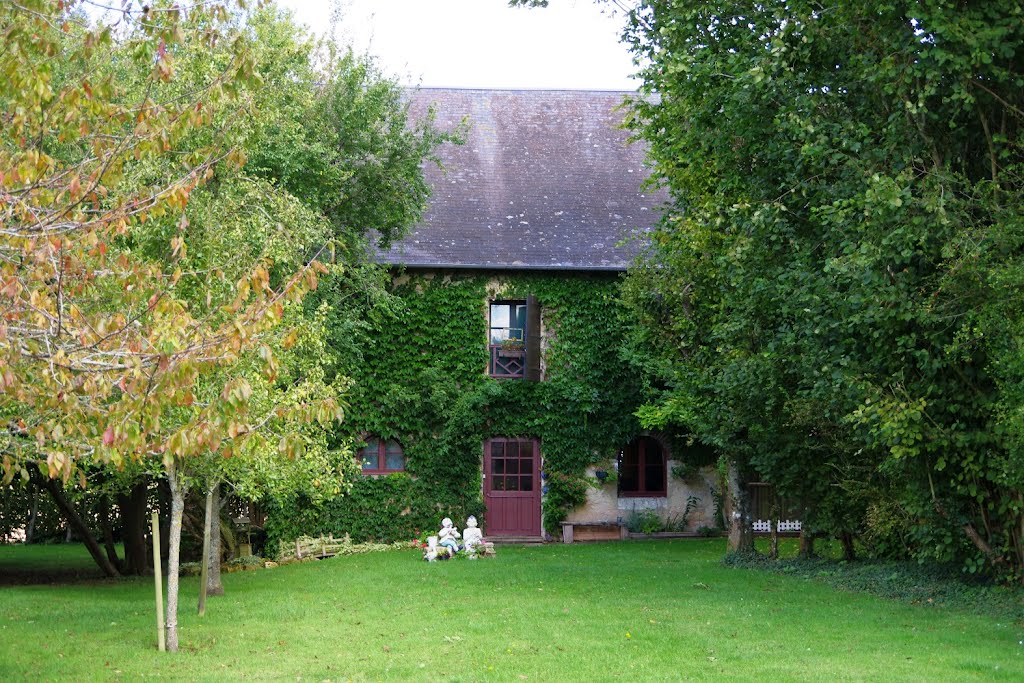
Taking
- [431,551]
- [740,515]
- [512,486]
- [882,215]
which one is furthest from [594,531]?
[882,215]

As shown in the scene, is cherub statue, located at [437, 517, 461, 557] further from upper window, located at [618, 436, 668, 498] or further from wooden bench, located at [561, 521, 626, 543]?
upper window, located at [618, 436, 668, 498]

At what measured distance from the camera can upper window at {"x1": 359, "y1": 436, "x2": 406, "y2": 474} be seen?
75.9 feet

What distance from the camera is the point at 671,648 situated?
10422mm

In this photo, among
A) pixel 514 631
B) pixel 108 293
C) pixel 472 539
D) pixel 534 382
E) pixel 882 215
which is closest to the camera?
pixel 108 293

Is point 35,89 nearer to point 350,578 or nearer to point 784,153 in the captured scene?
point 784,153

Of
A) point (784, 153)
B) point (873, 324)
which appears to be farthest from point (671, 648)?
point (784, 153)

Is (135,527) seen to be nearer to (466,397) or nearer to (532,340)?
(466,397)

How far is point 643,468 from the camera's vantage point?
24.2 meters

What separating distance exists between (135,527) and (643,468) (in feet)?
35.2

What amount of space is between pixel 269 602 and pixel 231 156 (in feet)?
30.2

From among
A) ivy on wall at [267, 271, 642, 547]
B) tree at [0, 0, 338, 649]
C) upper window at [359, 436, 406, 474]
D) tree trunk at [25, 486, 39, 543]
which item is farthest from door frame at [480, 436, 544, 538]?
tree at [0, 0, 338, 649]

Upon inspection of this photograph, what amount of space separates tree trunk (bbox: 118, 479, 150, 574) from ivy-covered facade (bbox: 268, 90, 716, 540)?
10.3 feet

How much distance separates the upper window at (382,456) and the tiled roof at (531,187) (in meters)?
3.87

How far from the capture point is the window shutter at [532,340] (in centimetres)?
2322
